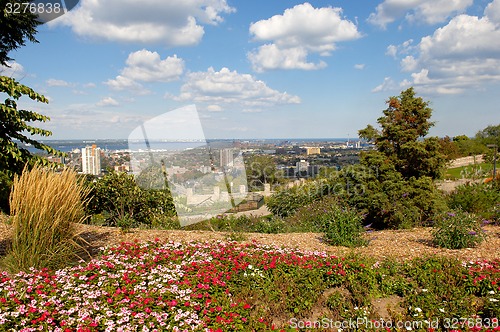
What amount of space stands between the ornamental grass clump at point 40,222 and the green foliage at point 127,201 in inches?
154

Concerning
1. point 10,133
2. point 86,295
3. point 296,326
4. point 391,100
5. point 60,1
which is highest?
point 60,1

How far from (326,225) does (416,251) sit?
1400mm

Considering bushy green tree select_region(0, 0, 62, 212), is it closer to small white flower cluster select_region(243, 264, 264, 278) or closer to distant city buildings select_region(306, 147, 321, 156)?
small white flower cluster select_region(243, 264, 264, 278)

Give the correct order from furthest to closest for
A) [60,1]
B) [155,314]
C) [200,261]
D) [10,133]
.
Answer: [10,133]
[60,1]
[200,261]
[155,314]

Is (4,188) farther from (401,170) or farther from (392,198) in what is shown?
(401,170)

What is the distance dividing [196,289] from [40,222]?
6.43ft

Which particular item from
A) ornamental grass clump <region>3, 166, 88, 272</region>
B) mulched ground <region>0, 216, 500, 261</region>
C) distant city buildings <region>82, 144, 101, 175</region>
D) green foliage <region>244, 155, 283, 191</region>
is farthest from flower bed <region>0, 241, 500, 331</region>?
green foliage <region>244, 155, 283, 191</region>

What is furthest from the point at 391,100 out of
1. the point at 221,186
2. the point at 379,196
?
the point at 221,186

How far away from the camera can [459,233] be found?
5.53 metres

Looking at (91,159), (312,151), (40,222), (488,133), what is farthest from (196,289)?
(488,133)

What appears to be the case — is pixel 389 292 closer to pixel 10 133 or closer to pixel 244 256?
pixel 244 256

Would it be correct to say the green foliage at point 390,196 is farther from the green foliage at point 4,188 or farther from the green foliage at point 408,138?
the green foliage at point 4,188

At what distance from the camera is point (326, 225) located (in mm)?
6219

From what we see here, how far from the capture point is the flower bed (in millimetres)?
3256
